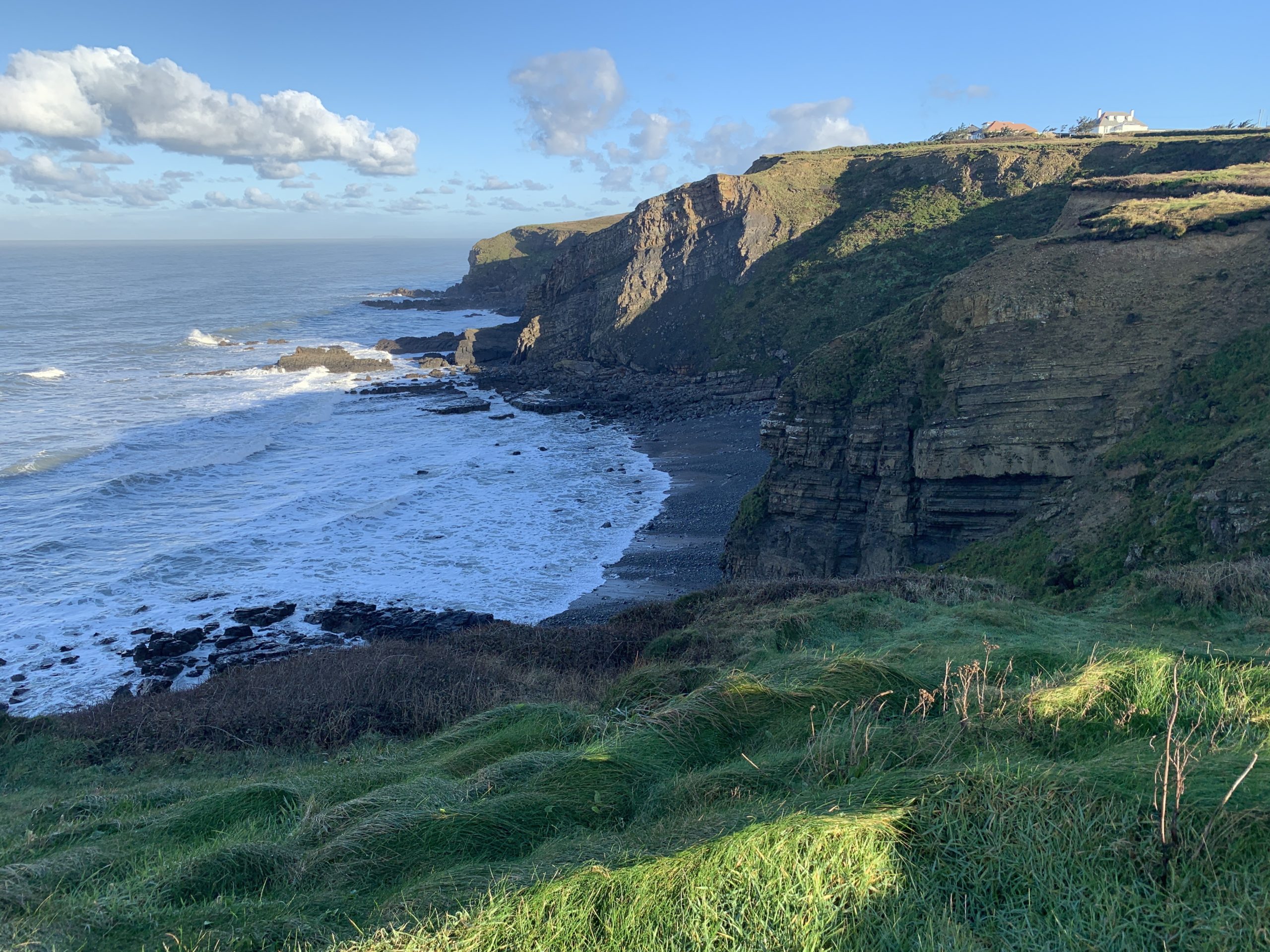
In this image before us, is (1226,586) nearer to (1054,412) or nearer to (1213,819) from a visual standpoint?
(1213,819)

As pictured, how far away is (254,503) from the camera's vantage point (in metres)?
29.8

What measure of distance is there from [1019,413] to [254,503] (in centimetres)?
2664

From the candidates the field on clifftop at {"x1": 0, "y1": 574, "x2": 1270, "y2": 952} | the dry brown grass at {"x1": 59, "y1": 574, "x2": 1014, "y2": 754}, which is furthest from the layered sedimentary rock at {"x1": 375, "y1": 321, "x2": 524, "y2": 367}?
the field on clifftop at {"x1": 0, "y1": 574, "x2": 1270, "y2": 952}

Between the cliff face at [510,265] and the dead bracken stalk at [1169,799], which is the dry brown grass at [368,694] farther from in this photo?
the cliff face at [510,265]

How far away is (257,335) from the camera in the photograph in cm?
7375

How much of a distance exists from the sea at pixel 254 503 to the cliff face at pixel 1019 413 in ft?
24.4

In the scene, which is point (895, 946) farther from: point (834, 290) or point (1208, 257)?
point (834, 290)

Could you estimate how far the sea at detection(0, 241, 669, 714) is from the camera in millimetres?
21234

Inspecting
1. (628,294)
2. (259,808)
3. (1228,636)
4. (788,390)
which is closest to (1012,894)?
(259,808)

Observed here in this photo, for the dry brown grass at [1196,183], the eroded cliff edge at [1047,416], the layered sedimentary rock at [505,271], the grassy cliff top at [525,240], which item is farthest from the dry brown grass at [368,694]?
the grassy cliff top at [525,240]

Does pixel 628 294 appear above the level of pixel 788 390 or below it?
above

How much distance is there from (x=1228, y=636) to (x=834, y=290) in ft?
143

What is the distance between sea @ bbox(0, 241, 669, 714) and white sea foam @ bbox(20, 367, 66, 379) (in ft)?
1.10

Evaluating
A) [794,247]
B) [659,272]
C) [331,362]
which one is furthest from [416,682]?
[331,362]
